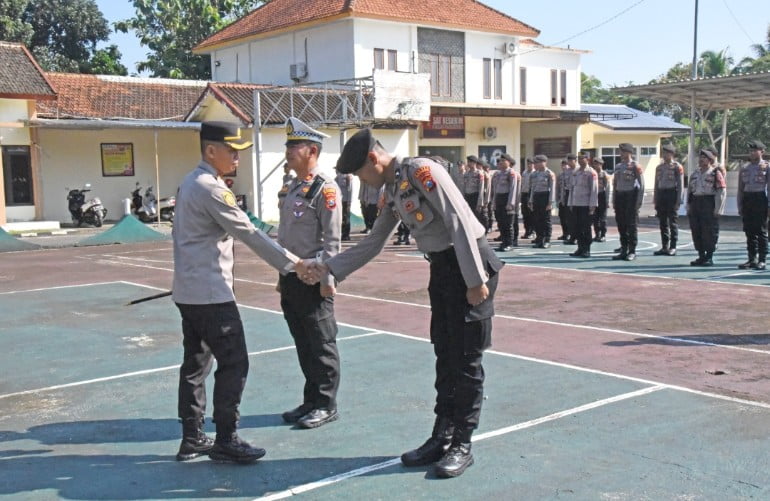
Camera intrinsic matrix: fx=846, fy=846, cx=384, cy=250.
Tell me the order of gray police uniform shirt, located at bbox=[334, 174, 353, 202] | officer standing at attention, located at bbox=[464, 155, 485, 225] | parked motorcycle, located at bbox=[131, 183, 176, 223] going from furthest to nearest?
parked motorcycle, located at bbox=[131, 183, 176, 223], gray police uniform shirt, located at bbox=[334, 174, 353, 202], officer standing at attention, located at bbox=[464, 155, 485, 225]

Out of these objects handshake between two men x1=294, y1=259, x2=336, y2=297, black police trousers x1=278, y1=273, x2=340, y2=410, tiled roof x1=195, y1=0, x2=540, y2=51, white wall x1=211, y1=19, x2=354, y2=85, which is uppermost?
tiled roof x1=195, y1=0, x2=540, y2=51

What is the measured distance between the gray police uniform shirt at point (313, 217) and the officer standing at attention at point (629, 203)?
10.6 m

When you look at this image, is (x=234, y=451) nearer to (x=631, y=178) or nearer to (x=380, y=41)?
(x=631, y=178)

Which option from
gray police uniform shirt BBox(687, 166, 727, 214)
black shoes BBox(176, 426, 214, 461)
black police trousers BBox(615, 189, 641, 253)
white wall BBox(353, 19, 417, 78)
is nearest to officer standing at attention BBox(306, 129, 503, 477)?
black shoes BBox(176, 426, 214, 461)

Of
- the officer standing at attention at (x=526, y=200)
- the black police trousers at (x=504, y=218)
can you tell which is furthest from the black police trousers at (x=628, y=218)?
the officer standing at attention at (x=526, y=200)

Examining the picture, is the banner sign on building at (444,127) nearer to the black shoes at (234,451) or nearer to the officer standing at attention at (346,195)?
the officer standing at attention at (346,195)

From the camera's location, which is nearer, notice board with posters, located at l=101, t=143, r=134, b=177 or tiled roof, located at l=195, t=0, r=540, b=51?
notice board with posters, located at l=101, t=143, r=134, b=177

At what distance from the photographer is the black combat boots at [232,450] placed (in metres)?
4.98

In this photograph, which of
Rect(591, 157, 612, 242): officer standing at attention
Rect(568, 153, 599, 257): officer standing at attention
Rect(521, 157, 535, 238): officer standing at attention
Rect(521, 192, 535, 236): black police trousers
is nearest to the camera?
Rect(568, 153, 599, 257): officer standing at attention

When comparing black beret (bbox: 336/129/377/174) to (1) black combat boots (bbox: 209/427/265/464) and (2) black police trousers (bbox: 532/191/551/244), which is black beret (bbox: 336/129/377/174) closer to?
(1) black combat boots (bbox: 209/427/265/464)

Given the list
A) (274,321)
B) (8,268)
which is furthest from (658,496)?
(8,268)

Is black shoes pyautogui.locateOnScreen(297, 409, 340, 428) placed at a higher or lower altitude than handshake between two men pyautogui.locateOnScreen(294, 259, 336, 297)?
lower

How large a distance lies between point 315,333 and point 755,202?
10.4 meters

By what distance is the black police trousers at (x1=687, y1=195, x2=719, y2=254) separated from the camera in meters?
14.3
